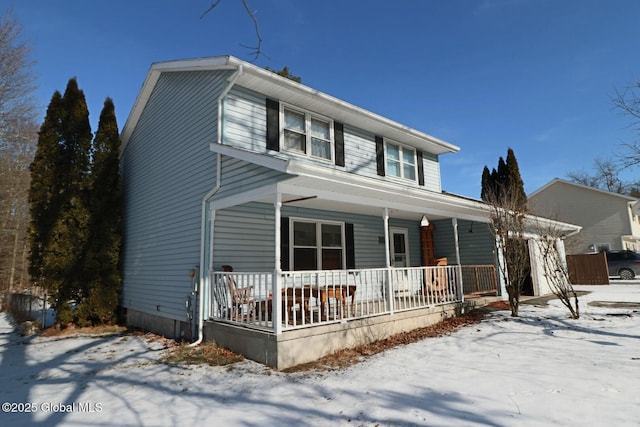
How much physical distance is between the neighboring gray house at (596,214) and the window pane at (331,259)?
853 inches

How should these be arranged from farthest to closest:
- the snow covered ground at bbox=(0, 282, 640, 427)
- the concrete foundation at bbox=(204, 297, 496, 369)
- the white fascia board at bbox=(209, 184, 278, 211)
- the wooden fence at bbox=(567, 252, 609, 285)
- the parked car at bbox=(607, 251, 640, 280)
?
the parked car at bbox=(607, 251, 640, 280) < the wooden fence at bbox=(567, 252, 609, 285) < the white fascia board at bbox=(209, 184, 278, 211) < the concrete foundation at bbox=(204, 297, 496, 369) < the snow covered ground at bbox=(0, 282, 640, 427)

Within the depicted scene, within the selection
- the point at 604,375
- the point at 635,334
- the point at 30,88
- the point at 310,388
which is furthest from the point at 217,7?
the point at 30,88

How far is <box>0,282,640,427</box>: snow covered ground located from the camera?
397cm

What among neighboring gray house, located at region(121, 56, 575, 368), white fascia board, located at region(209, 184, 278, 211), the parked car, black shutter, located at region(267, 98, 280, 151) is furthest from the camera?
the parked car

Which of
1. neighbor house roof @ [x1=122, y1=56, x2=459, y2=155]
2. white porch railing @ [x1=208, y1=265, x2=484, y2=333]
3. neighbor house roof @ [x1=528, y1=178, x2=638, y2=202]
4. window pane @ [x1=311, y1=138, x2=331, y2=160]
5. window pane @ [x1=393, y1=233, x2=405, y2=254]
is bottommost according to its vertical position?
white porch railing @ [x1=208, y1=265, x2=484, y2=333]

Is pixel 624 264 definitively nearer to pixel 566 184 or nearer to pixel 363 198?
pixel 566 184

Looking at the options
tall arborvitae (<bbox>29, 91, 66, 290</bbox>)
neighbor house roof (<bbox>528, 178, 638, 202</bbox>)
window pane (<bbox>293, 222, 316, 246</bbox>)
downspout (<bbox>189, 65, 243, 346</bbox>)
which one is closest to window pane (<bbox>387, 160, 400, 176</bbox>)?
window pane (<bbox>293, 222, 316, 246</bbox>)

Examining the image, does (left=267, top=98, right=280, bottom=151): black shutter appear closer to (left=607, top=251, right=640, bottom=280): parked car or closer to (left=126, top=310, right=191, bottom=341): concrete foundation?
(left=126, top=310, right=191, bottom=341): concrete foundation

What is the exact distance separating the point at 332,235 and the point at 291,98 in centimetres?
394

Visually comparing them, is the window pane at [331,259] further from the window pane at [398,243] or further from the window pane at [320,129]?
the window pane at [320,129]

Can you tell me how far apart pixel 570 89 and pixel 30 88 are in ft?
73.9

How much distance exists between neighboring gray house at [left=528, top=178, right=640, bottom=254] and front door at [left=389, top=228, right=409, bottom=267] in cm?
1839

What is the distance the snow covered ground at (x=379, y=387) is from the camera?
13.0ft

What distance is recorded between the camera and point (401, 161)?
12.2 m
